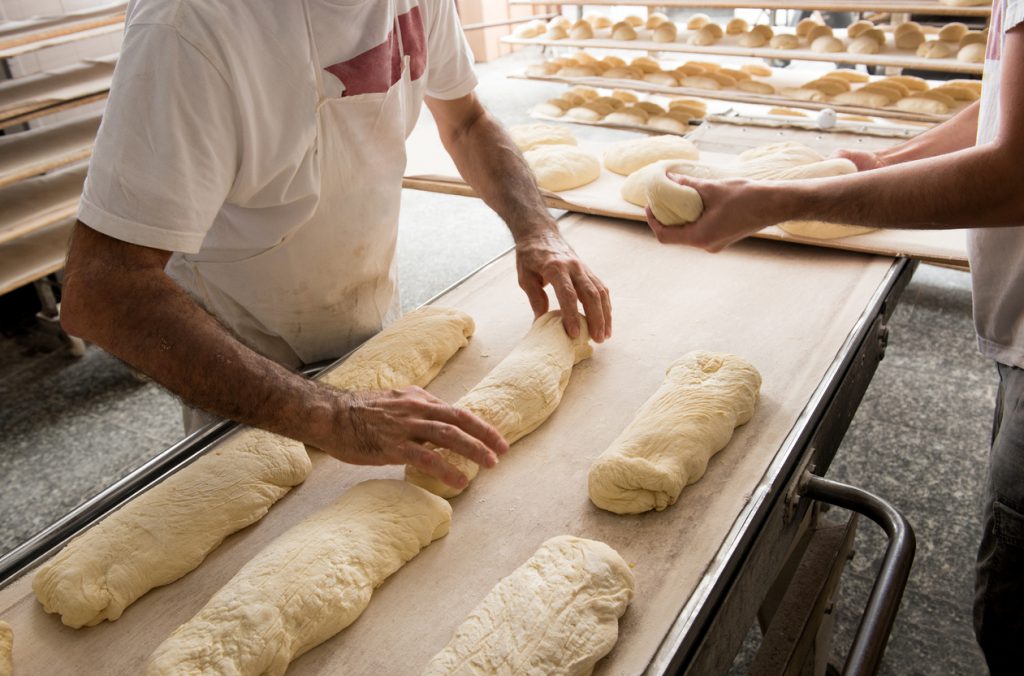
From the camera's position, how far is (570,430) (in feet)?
5.22

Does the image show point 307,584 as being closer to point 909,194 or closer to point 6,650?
point 6,650

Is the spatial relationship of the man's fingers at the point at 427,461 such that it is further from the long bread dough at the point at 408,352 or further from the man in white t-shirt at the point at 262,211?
the long bread dough at the point at 408,352

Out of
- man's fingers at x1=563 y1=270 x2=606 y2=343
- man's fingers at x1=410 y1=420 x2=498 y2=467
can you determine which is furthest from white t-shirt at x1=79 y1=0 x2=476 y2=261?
man's fingers at x1=563 y1=270 x2=606 y2=343

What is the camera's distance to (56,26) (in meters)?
3.64

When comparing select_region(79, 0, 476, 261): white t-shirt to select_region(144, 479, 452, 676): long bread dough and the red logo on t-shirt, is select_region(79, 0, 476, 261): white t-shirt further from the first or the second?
select_region(144, 479, 452, 676): long bread dough

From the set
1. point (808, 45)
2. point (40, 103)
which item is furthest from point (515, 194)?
point (808, 45)

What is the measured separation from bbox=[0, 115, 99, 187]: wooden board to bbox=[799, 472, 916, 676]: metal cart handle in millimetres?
3489

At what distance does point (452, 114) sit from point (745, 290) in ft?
3.25

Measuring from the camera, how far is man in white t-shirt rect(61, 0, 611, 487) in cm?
123

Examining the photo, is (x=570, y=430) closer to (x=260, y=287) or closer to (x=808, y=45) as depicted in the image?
(x=260, y=287)

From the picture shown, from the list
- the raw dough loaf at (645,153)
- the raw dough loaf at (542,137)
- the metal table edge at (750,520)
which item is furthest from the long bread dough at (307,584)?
the raw dough loaf at (542,137)

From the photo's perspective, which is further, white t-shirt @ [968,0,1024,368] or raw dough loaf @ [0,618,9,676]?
white t-shirt @ [968,0,1024,368]

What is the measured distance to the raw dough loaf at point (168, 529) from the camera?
1203mm

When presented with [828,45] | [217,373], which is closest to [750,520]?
[217,373]
